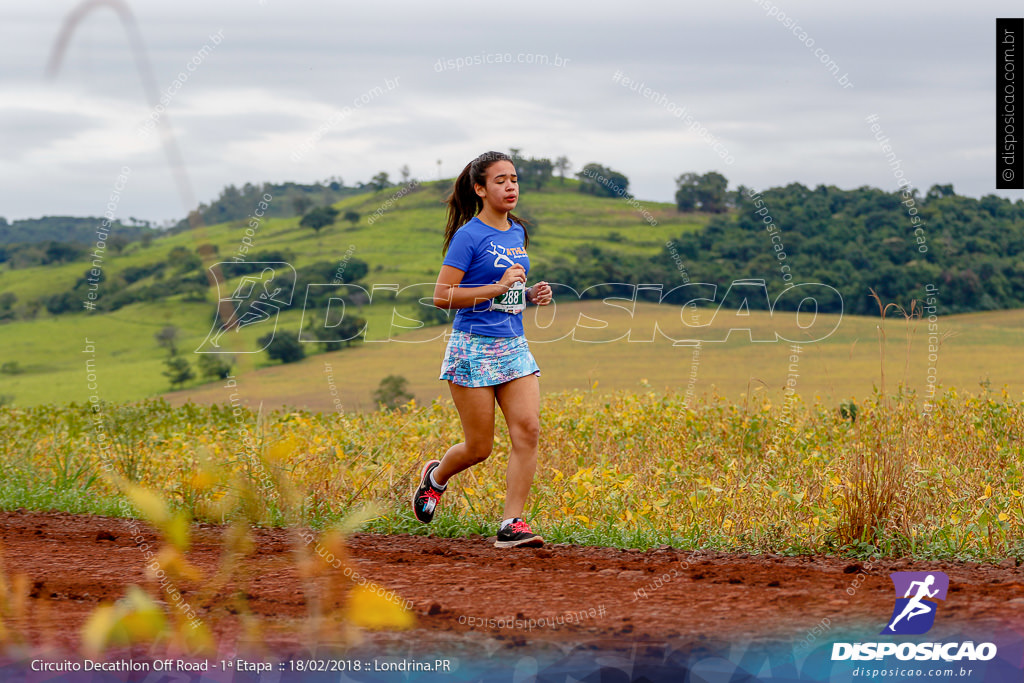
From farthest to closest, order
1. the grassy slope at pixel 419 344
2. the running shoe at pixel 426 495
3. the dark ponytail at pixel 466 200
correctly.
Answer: the grassy slope at pixel 419 344, the running shoe at pixel 426 495, the dark ponytail at pixel 466 200

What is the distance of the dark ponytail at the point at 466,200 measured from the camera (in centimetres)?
493

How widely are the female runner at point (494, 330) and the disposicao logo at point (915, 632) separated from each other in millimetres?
1843

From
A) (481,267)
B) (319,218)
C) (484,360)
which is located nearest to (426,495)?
(484,360)

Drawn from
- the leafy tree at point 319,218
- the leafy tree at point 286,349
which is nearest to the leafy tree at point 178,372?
the leafy tree at point 319,218

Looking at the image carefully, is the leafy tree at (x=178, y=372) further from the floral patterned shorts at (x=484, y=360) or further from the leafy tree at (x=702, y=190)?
the floral patterned shorts at (x=484, y=360)

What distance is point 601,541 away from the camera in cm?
496

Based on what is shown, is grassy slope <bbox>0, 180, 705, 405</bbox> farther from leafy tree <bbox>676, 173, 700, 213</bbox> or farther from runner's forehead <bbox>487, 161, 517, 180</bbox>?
runner's forehead <bbox>487, 161, 517, 180</bbox>

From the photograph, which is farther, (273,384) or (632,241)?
(632,241)

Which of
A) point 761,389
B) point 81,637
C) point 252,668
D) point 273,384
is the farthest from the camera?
point 273,384

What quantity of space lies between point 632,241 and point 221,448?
70.6ft

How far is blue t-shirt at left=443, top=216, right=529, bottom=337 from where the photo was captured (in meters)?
4.75

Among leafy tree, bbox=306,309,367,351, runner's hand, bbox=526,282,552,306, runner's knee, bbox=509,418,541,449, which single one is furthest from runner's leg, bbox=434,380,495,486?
leafy tree, bbox=306,309,367,351

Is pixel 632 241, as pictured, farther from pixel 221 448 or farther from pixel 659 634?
pixel 659 634

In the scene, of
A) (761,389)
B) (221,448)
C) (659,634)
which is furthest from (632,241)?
(659,634)
